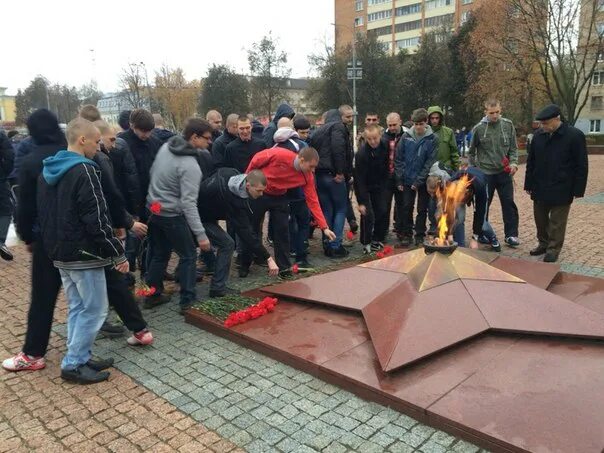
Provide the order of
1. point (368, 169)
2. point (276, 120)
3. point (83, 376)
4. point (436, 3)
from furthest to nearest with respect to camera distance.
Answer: point (436, 3), point (276, 120), point (368, 169), point (83, 376)

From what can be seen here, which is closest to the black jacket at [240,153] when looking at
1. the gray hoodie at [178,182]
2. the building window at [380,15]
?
the gray hoodie at [178,182]

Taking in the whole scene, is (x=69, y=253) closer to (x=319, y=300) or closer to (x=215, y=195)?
(x=215, y=195)

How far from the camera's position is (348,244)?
26.5ft

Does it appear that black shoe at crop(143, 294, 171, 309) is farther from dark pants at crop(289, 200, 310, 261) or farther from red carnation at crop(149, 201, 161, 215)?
dark pants at crop(289, 200, 310, 261)

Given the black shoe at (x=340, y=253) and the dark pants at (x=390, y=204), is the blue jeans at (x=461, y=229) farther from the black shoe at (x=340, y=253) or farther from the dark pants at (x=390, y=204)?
the black shoe at (x=340, y=253)

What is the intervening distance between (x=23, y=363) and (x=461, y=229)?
5209 mm

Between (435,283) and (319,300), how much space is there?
42.7 inches

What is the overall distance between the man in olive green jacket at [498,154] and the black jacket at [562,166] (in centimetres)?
59

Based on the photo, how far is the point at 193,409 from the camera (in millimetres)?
3391

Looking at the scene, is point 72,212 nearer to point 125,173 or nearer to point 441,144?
point 125,173

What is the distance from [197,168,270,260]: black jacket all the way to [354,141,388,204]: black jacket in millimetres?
2438

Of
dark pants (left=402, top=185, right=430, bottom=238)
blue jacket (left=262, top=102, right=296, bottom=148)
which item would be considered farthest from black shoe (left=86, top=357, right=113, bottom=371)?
dark pants (left=402, top=185, right=430, bottom=238)

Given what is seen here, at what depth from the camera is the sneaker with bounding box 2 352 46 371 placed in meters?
4.00

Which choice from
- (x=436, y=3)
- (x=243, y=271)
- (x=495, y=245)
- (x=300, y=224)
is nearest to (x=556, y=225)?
(x=495, y=245)
